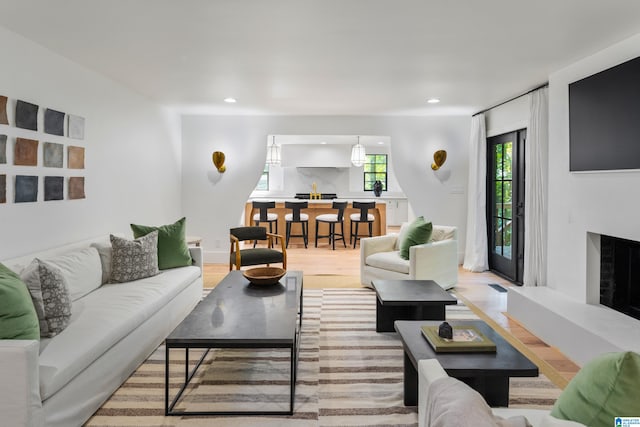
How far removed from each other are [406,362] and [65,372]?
178 cm

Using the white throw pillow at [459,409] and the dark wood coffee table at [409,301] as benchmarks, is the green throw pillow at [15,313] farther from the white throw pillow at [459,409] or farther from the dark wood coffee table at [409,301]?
the dark wood coffee table at [409,301]

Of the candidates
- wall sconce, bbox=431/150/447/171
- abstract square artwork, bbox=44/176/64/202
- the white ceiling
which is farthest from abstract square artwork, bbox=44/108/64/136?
wall sconce, bbox=431/150/447/171

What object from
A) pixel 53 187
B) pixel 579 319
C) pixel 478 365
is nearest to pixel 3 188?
pixel 53 187

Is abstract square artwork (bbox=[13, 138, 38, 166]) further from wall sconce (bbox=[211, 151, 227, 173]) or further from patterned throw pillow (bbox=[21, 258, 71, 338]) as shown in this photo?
wall sconce (bbox=[211, 151, 227, 173])

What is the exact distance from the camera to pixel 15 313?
1915mm

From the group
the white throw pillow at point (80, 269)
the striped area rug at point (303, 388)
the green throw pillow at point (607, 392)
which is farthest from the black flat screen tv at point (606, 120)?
the white throw pillow at point (80, 269)

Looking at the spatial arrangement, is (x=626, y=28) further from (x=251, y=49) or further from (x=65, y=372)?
(x=65, y=372)

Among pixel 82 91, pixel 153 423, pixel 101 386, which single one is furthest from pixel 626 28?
pixel 82 91

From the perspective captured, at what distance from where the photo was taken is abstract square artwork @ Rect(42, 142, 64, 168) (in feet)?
11.2

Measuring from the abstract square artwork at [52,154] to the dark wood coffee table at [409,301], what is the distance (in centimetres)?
293

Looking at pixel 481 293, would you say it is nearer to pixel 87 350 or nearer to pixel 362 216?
pixel 362 216

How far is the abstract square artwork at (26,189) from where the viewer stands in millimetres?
3111

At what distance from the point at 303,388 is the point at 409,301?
1.07 meters

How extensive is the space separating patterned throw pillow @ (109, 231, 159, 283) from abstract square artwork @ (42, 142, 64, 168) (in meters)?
0.77
